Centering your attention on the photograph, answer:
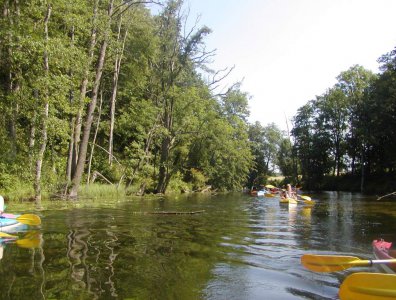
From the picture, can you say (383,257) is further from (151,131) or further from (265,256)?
(151,131)

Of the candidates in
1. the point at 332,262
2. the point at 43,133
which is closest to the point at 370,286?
the point at 332,262

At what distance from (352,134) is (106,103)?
36367 mm

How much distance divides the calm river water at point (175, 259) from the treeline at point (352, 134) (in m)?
35.4

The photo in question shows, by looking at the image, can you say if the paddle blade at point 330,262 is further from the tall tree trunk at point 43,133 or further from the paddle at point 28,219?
the tall tree trunk at point 43,133

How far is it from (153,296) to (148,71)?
28.3m

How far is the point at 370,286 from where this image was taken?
4.68 metres

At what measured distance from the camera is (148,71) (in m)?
31.8

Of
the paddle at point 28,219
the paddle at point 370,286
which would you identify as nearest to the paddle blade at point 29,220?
the paddle at point 28,219

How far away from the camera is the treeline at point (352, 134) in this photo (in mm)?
45594

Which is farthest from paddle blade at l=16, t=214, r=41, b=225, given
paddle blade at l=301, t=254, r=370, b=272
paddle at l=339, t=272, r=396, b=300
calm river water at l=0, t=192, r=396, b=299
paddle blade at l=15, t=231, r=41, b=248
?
paddle at l=339, t=272, r=396, b=300

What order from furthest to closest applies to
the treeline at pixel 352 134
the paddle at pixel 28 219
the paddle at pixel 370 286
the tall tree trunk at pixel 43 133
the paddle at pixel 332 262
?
1. the treeline at pixel 352 134
2. the tall tree trunk at pixel 43 133
3. the paddle at pixel 28 219
4. the paddle at pixel 332 262
5. the paddle at pixel 370 286

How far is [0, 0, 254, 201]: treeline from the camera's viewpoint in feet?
55.0

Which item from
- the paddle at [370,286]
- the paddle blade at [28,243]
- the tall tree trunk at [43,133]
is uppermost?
the tall tree trunk at [43,133]

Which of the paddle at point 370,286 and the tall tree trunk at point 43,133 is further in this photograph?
the tall tree trunk at point 43,133
